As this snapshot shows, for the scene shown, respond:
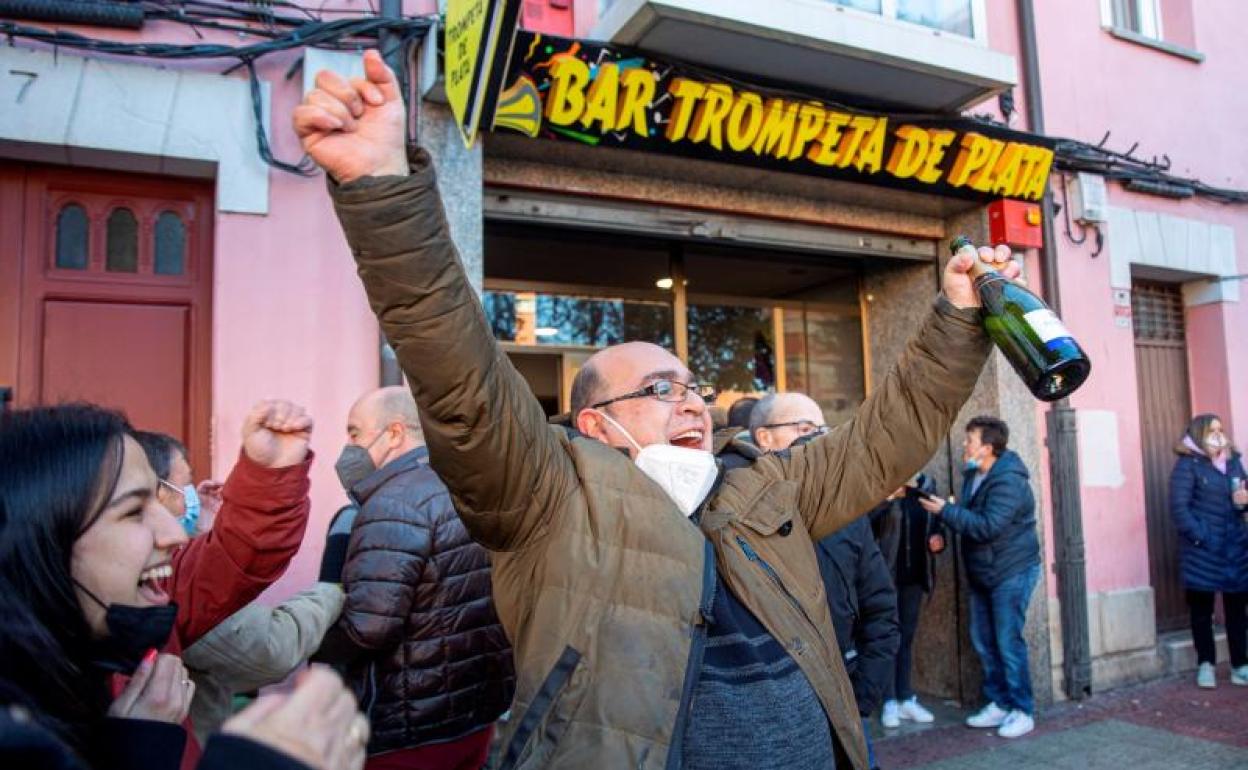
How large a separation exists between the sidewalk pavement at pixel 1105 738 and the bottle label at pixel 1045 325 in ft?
13.1

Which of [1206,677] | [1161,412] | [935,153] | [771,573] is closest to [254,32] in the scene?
[771,573]

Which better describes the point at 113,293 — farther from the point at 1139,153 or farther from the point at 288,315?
the point at 1139,153

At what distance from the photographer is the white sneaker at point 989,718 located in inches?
228

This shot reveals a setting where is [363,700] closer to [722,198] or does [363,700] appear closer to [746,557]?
[746,557]

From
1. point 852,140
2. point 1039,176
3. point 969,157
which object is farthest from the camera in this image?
point 1039,176

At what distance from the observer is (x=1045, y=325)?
192cm

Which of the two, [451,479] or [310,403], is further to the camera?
[310,403]

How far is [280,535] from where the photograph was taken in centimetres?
206

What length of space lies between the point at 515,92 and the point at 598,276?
2049mm

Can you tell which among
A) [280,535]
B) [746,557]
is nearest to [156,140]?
[280,535]

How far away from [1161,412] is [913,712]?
12.5 feet

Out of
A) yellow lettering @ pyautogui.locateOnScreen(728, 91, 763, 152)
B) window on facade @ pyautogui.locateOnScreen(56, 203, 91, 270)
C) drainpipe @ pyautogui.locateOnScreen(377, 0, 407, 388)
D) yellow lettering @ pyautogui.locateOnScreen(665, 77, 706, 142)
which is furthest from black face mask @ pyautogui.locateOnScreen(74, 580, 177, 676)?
yellow lettering @ pyautogui.locateOnScreen(728, 91, 763, 152)

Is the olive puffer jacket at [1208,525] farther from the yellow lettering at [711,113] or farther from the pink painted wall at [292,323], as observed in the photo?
the pink painted wall at [292,323]

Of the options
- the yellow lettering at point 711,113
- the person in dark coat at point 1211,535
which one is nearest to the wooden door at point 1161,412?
the person in dark coat at point 1211,535
